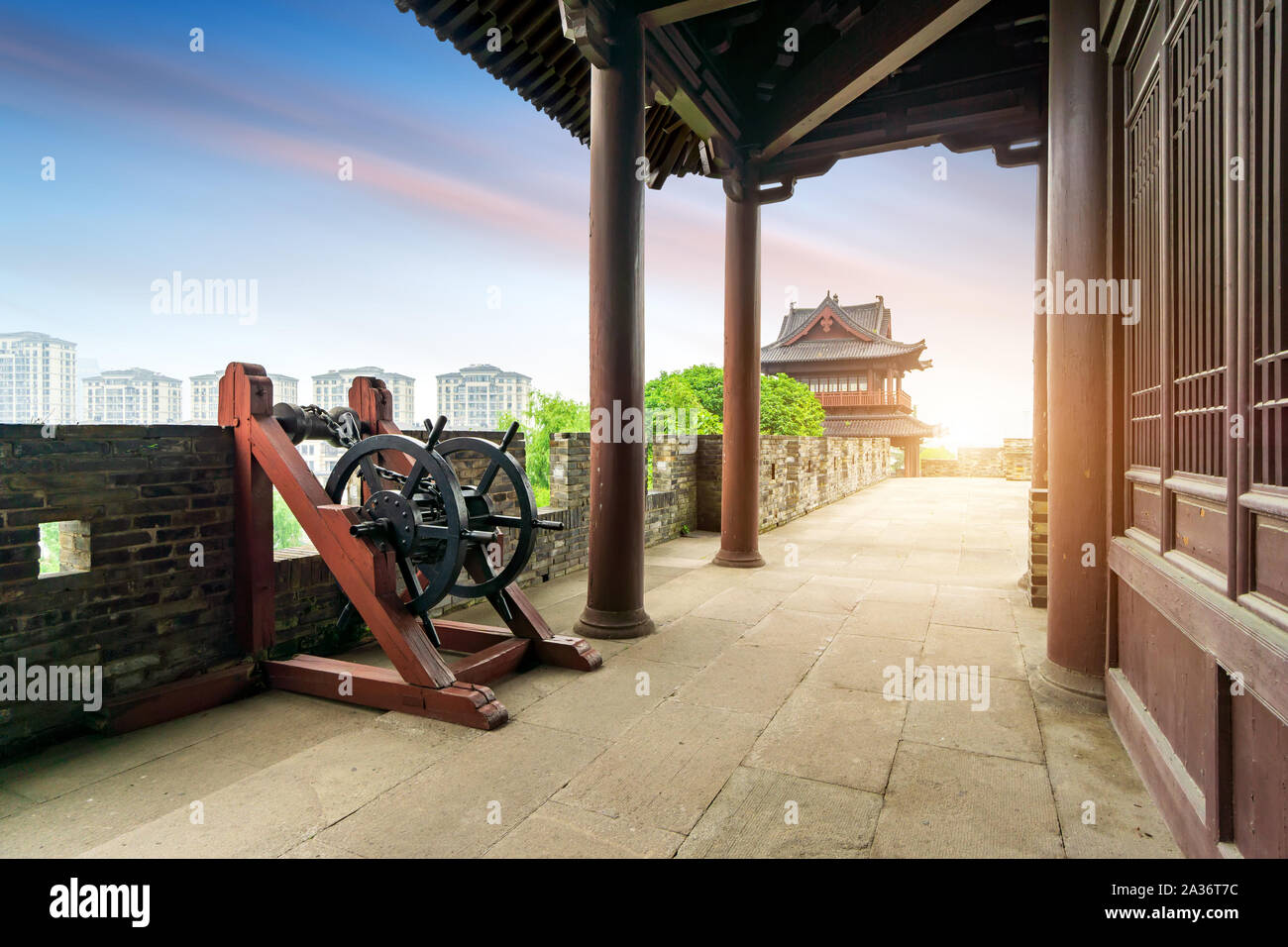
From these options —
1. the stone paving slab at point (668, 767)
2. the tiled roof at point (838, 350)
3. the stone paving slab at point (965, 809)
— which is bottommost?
the stone paving slab at point (965, 809)

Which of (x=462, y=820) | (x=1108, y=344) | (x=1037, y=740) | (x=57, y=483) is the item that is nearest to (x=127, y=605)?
(x=57, y=483)

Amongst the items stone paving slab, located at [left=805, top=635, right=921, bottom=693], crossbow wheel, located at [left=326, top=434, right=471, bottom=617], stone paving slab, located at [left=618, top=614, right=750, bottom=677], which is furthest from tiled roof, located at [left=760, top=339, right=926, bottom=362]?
crossbow wheel, located at [left=326, top=434, right=471, bottom=617]

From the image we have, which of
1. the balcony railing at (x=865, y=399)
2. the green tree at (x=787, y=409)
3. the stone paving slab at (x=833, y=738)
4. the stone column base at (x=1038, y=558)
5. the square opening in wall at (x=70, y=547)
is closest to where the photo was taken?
the stone paving slab at (x=833, y=738)

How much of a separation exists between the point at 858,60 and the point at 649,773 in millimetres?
4790

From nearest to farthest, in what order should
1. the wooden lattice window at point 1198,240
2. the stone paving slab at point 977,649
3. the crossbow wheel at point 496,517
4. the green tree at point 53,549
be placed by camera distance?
the wooden lattice window at point 1198,240, the green tree at point 53,549, the crossbow wheel at point 496,517, the stone paving slab at point 977,649

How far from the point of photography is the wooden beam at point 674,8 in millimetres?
3910

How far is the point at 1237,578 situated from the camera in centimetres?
159

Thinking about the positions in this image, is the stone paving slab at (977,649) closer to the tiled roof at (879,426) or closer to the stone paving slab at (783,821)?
the stone paving slab at (783,821)

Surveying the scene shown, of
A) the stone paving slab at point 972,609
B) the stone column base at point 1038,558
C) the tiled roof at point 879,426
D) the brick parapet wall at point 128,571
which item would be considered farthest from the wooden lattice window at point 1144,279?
the tiled roof at point 879,426

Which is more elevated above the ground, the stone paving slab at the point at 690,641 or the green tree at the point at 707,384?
the green tree at the point at 707,384

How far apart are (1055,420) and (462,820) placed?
9.54 feet

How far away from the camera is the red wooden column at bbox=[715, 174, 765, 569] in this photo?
240 inches

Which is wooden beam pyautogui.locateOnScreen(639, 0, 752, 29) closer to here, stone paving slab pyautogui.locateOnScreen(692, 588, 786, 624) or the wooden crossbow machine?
the wooden crossbow machine

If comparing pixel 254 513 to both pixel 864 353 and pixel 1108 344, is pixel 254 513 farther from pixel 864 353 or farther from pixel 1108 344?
pixel 864 353
